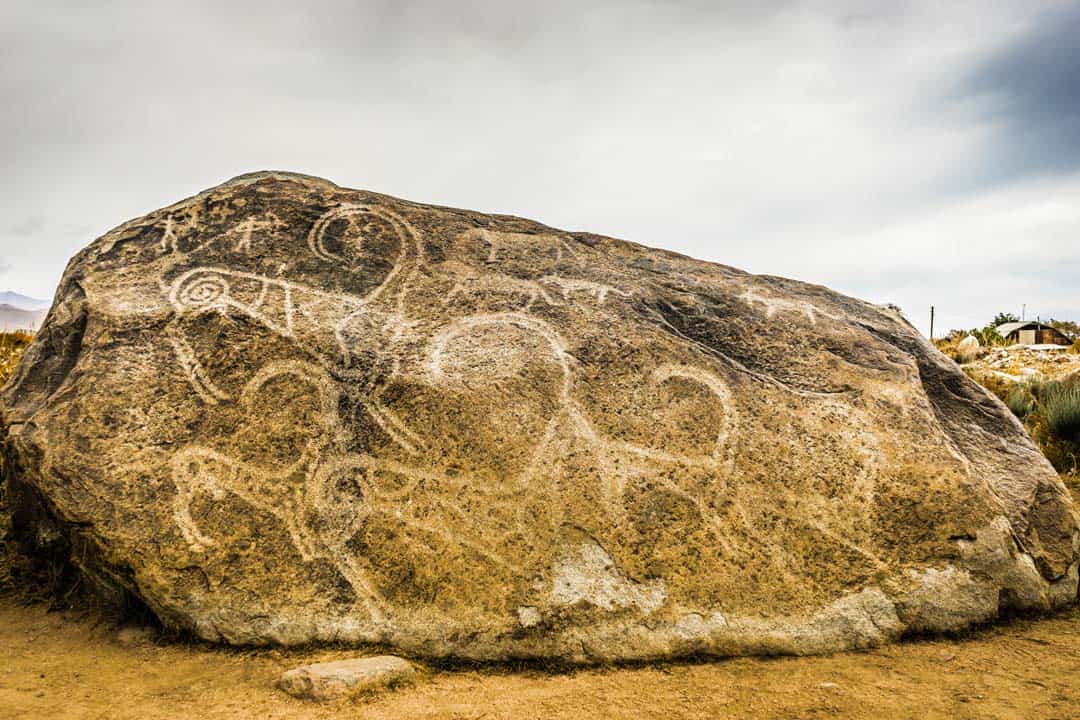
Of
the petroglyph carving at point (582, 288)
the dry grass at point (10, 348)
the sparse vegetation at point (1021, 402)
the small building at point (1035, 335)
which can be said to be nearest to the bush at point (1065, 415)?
the sparse vegetation at point (1021, 402)

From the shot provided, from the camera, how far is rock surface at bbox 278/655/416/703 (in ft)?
6.75

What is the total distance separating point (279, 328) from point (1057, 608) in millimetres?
3460

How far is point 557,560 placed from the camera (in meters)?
2.47

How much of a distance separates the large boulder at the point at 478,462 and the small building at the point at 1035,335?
15.0 meters

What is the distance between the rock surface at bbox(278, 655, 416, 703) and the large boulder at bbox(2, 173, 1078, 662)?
0.55 ft

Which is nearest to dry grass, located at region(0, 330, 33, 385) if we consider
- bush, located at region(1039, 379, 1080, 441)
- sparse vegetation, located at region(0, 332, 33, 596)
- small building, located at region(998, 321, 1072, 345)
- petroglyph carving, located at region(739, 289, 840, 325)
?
sparse vegetation, located at region(0, 332, 33, 596)

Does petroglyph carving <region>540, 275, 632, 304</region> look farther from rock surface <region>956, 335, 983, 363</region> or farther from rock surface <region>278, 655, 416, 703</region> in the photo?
rock surface <region>956, 335, 983, 363</region>

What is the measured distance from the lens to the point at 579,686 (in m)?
2.22

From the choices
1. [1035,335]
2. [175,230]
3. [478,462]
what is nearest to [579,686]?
[478,462]

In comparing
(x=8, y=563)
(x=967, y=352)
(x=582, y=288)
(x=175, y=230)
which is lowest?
(x=8, y=563)

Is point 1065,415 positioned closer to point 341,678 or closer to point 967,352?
point 341,678

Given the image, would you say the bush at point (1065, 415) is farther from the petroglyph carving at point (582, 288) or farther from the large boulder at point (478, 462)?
the petroglyph carving at point (582, 288)

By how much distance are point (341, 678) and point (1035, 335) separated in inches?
710

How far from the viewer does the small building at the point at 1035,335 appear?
15289 millimetres
